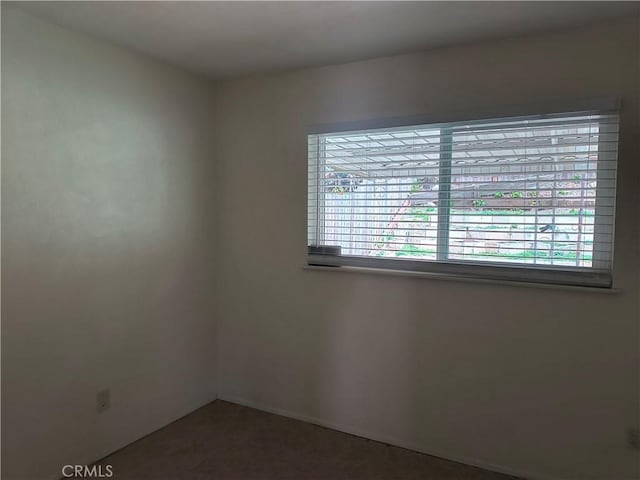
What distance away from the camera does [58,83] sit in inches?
83.4

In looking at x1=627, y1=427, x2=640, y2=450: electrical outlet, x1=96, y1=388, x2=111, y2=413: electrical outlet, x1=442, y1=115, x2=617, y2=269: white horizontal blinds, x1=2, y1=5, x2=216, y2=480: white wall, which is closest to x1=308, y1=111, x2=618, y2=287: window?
x1=442, y1=115, x2=617, y2=269: white horizontal blinds

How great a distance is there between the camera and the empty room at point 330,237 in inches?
80.0

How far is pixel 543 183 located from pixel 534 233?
0.27 meters

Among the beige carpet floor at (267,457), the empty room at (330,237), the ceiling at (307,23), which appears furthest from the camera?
the beige carpet floor at (267,457)

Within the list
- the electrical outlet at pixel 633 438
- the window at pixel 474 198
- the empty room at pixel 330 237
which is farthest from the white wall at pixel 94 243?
the electrical outlet at pixel 633 438

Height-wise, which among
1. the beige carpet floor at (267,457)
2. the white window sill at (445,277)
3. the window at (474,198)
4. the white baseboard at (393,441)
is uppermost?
the window at (474,198)

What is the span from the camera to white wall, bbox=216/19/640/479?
82.2 inches

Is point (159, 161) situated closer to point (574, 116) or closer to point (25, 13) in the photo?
point (25, 13)

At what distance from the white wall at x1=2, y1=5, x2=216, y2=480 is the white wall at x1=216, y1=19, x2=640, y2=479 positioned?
370mm

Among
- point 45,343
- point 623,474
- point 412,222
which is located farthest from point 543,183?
point 45,343

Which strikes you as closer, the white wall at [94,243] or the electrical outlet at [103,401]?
the white wall at [94,243]

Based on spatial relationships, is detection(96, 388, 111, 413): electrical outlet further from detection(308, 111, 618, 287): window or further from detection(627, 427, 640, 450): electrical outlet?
detection(627, 427, 640, 450): electrical outlet

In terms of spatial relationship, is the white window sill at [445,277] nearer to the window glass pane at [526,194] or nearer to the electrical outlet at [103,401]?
the window glass pane at [526,194]

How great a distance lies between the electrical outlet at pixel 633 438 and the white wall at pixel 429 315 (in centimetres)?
4
